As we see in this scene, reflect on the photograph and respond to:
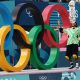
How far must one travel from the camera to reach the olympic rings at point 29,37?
943cm

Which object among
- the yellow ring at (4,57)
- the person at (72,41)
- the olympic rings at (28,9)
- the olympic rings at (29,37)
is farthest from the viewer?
the person at (72,41)

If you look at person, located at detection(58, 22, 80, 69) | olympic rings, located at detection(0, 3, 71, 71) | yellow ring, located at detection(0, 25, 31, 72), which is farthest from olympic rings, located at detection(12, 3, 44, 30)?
person, located at detection(58, 22, 80, 69)

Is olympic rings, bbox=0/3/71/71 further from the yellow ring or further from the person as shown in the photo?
the person

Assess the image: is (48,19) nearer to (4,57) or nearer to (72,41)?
(72,41)

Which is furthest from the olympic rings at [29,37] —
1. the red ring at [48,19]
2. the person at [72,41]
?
the person at [72,41]

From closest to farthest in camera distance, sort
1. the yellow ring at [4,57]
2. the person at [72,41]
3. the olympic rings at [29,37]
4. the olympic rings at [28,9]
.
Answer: the yellow ring at [4,57]
the olympic rings at [29,37]
the olympic rings at [28,9]
the person at [72,41]

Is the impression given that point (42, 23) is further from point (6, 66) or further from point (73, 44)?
point (6, 66)

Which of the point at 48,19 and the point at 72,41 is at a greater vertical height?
the point at 48,19

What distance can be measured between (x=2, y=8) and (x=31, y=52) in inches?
52.2

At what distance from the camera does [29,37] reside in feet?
33.5

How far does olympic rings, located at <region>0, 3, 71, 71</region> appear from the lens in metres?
9.43

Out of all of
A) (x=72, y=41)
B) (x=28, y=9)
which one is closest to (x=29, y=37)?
(x=28, y=9)

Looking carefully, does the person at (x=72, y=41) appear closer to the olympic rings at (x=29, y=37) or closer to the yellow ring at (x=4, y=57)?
the olympic rings at (x=29, y=37)

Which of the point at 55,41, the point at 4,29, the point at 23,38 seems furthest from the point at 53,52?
the point at 4,29
